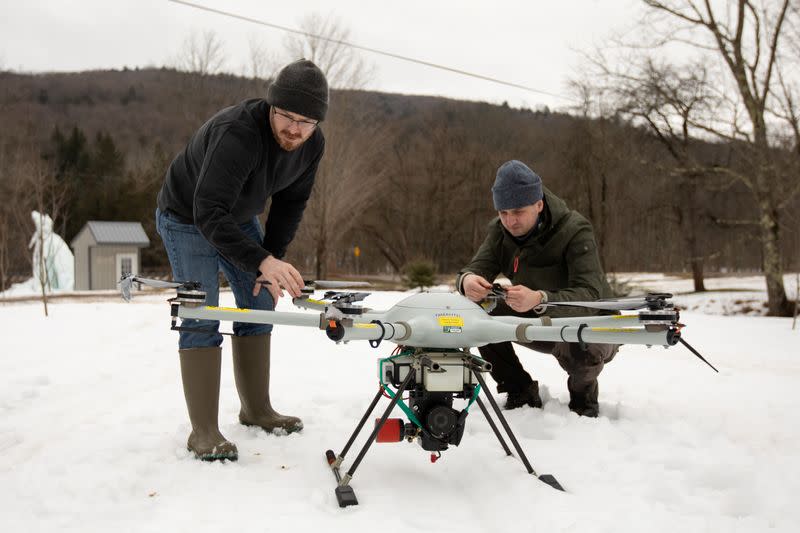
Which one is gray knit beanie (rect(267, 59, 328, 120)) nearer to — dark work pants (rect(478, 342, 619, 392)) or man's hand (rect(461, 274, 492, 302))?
man's hand (rect(461, 274, 492, 302))

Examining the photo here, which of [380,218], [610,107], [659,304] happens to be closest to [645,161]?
[610,107]

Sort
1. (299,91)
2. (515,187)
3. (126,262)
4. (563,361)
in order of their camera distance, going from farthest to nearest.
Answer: (126,262) → (563,361) → (515,187) → (299,91)

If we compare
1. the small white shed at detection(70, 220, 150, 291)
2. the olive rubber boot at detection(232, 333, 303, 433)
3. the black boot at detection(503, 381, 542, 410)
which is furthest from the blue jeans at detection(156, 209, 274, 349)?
the small white shed at detection(70, 220, 150, 291)

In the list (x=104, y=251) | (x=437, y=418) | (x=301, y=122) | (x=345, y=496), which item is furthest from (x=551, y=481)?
(x=104, y=251)

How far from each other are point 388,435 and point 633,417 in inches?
71.5

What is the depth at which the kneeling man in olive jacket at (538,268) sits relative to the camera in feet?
11.3

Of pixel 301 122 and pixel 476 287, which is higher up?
pixel 301 122

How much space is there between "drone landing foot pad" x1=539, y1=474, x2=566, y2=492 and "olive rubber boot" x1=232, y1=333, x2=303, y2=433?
144cm

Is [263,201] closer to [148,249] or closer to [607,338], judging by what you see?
[607,338]

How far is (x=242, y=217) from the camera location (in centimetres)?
323

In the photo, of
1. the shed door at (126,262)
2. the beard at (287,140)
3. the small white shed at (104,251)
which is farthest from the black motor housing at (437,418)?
the shed door at (126,262)

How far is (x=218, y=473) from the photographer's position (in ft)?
9.20

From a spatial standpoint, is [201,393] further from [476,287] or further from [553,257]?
[553,257]

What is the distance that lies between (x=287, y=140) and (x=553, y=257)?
1.73m
